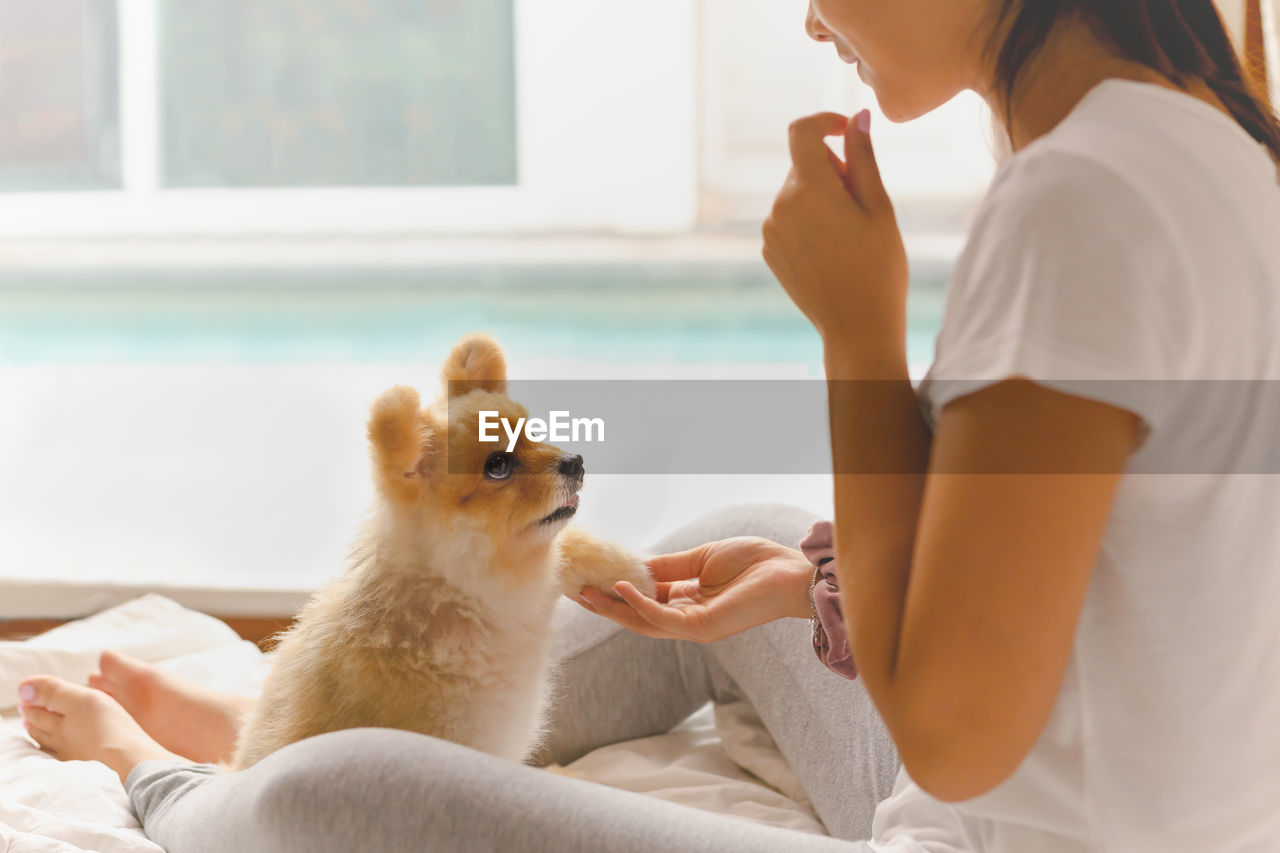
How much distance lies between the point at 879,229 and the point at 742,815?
0.81 m

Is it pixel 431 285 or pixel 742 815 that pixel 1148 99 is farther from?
pixel 431 285

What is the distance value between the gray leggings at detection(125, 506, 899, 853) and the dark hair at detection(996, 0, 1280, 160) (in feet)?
1.69

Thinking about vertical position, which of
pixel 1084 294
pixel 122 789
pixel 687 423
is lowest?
pixel 122 789

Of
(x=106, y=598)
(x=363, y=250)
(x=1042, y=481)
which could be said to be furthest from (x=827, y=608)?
(x=363, y=250)

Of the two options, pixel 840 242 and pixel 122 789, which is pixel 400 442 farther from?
pixel 122 789

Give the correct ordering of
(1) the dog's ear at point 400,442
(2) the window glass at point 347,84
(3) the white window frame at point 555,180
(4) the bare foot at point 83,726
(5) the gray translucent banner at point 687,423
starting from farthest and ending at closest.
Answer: (2) the window glass at point 347,84
(3) the white window frame at point 555,180
(5) the gray translucent banner at point 687,423
(4) the bare foot at point 83,726
(1) the dog's ear at point 400,442

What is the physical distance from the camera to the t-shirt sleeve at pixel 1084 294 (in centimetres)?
46

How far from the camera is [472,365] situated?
3.32 ft

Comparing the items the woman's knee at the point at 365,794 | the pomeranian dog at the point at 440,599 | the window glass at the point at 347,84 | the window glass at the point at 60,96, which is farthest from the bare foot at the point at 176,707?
the window glass at the point at 60,96

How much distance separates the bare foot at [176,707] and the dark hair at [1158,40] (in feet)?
3.88

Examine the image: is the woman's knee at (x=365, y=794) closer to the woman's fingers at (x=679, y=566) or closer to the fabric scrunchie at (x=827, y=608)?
the fabric scrunchie at (x=827, y=608)

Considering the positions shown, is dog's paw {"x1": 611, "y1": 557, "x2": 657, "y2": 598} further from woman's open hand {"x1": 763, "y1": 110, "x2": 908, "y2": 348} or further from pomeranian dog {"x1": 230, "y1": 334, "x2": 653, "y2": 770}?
woman's open hand {"x1": 763, "y1": 110, "x2": 908, "y2": 348}

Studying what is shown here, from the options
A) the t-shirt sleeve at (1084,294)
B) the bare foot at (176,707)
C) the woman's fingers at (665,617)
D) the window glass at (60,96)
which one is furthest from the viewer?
the window glass at (60,96)

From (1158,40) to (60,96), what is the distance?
389cm
